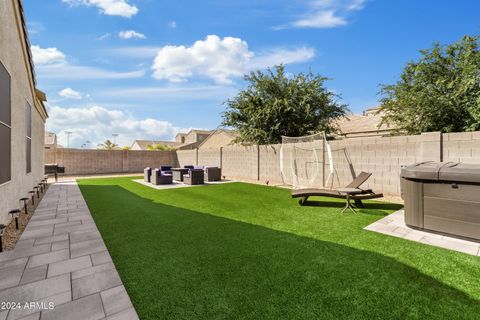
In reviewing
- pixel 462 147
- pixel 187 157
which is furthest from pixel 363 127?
pixel 187 157

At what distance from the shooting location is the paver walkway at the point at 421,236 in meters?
3.51

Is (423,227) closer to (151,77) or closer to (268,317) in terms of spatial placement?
(268,317)

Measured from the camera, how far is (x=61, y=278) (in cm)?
272

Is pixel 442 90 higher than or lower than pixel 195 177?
higher

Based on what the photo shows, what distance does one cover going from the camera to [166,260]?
3154 millimetres

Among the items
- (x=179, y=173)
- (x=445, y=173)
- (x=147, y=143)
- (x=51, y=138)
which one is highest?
(x=147, y=143)

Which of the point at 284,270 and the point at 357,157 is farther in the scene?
the point at 357,157

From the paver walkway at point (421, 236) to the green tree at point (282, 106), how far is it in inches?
389

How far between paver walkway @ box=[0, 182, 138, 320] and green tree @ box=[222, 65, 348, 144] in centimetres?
1147

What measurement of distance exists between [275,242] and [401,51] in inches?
539

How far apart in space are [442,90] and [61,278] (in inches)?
582

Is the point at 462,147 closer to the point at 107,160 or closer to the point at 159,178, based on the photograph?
the point at 159,178

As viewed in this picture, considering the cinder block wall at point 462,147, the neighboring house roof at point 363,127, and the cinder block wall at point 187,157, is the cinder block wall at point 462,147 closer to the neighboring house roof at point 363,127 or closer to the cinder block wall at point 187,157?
the neighboring house roof at point 363,127

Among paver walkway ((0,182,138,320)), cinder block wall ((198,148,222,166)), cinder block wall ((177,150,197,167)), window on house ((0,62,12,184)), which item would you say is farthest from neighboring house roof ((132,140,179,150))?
paver walkway ((0,182,138,320))
